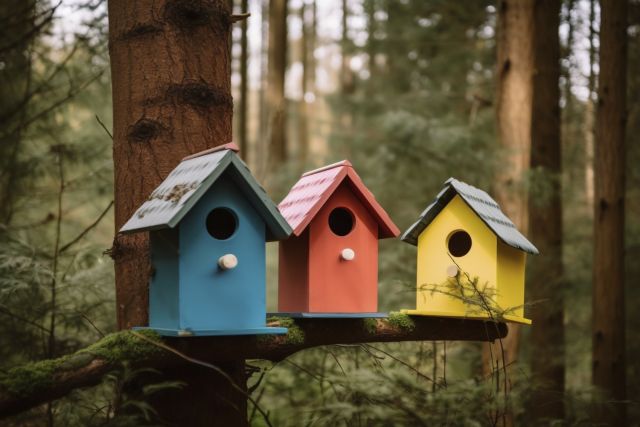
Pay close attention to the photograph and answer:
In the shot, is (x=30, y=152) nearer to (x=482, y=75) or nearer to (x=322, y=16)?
(x=482, y=75)

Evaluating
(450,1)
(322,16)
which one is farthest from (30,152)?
(322,16)

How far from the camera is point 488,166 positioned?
7457 mm

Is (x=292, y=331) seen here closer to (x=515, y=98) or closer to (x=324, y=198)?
(x=324, y=198)

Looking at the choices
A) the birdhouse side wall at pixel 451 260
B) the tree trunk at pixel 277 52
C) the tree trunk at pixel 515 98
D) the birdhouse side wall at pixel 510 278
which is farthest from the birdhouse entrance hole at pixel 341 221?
the tree trunk at pixel 277 52

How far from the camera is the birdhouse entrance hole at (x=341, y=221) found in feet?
11.8

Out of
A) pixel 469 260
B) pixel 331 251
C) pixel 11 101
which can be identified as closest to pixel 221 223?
pixel 331 251

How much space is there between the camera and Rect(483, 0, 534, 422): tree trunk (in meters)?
6.29

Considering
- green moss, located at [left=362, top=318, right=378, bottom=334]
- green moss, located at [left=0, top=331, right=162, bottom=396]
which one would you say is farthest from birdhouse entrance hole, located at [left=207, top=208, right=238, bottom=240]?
green moss, located at [left=362, top=318, right=378, bottom=334]

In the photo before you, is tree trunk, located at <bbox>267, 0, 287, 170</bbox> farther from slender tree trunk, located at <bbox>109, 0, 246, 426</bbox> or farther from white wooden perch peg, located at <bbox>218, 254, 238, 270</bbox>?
white wooden perch peg, located at <bbox>218, 254, 238, 270</bbox>

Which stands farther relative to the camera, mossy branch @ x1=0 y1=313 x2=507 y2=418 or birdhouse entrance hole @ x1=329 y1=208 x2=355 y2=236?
birdhouse entrance hole @ x1=329 y1=208 x2=355 y2=236

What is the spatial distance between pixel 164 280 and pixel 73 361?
51cm

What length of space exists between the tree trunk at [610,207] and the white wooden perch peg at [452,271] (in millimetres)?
3740

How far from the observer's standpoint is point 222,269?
2.75 m

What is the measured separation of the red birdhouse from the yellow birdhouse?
1.05ft
